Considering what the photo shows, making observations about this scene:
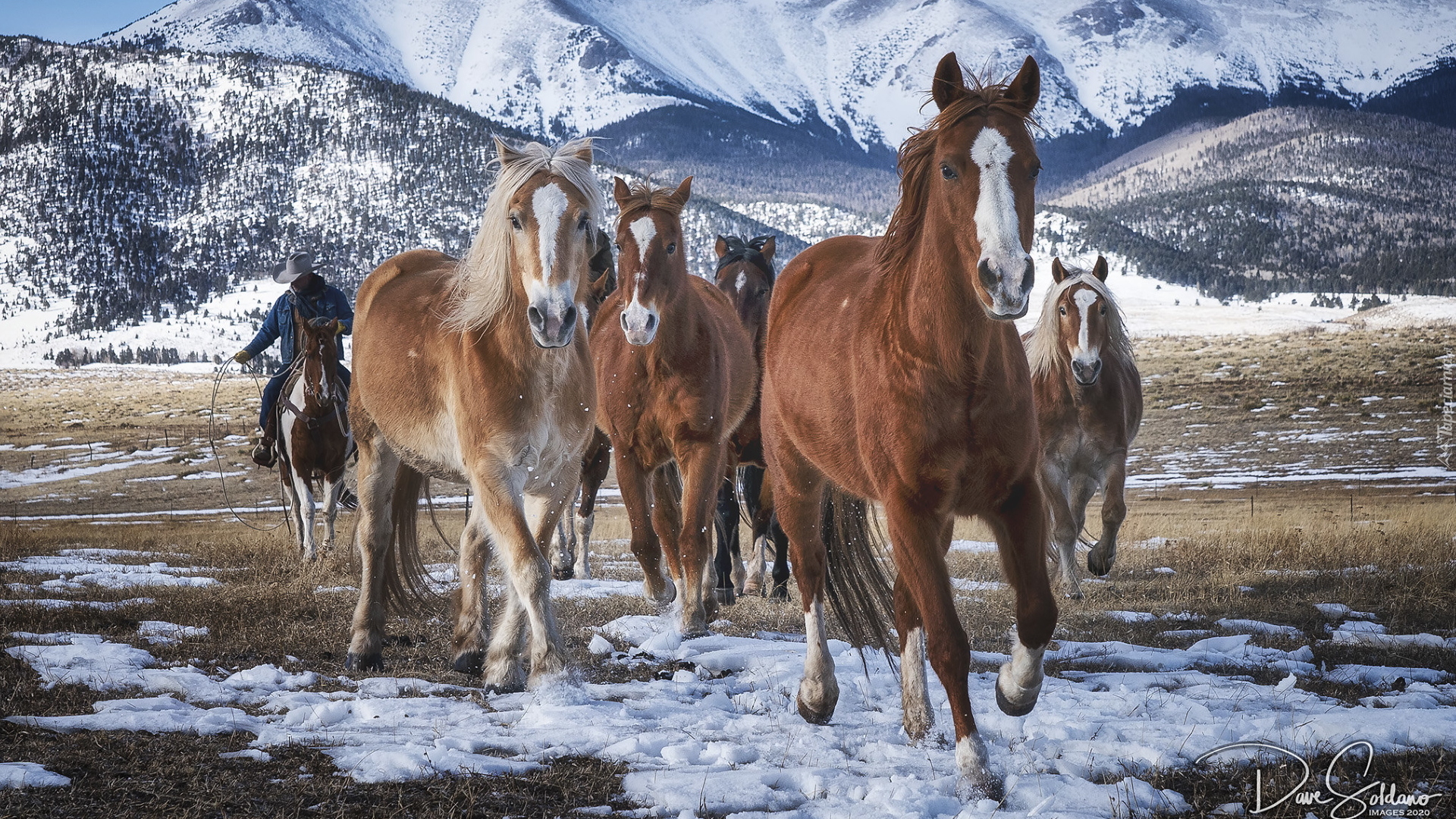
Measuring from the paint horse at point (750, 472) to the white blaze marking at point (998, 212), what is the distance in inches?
223

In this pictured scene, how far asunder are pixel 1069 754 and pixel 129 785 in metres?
3.56

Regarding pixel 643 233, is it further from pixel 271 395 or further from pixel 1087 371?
pixel 271 395

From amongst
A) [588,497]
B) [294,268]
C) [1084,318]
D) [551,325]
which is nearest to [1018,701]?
[551,325]

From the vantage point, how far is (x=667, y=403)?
7.62 metres

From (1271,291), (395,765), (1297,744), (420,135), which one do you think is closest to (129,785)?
(395,765)

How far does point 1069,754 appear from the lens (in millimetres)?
4207

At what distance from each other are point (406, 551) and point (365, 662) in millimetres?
1176

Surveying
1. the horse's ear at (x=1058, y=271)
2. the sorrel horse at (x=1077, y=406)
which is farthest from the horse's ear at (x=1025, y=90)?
the horse's ear at (x=1058, y=271)

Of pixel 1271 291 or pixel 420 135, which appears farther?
pixel 420 135

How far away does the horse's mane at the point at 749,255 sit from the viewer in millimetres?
10391

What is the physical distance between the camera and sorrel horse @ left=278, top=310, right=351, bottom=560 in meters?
11.9

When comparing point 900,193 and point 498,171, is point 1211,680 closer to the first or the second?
point 900,193

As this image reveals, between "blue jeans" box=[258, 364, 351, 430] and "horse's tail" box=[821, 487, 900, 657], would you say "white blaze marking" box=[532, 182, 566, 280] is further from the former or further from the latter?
"blue jeans" box=[258, 364, 351, 430]
